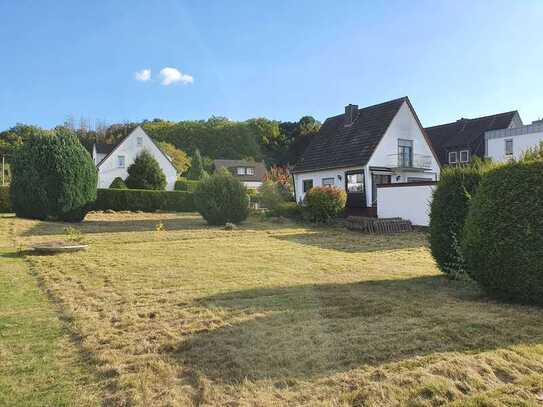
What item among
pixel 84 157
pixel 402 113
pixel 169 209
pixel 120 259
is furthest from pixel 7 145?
pixel 120 259

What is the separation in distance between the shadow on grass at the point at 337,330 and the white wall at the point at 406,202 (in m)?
11.8

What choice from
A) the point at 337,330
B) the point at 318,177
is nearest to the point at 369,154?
the point at 318,177

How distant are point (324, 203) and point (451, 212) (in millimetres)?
12071

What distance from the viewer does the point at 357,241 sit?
1329 centimetres

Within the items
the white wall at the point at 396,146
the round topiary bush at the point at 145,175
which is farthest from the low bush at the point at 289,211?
the round topiary bush at the point at 145,175

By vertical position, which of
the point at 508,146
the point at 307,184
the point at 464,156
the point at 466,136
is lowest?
the point at 307,184

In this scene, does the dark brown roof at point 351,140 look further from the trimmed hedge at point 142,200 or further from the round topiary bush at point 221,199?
the trimmed hedge at point 142,200

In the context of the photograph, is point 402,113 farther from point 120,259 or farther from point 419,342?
point 419,342

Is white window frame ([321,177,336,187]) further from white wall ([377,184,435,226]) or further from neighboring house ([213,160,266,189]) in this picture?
neighboring house ([213,160,266,189])

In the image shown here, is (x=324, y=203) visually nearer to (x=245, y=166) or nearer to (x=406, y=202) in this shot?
(x=406, y=202)

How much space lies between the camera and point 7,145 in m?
55.8

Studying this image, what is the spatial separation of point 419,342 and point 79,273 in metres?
6.17

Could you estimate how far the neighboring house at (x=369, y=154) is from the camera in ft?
75.5

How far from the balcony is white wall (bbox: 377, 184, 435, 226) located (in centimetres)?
520
